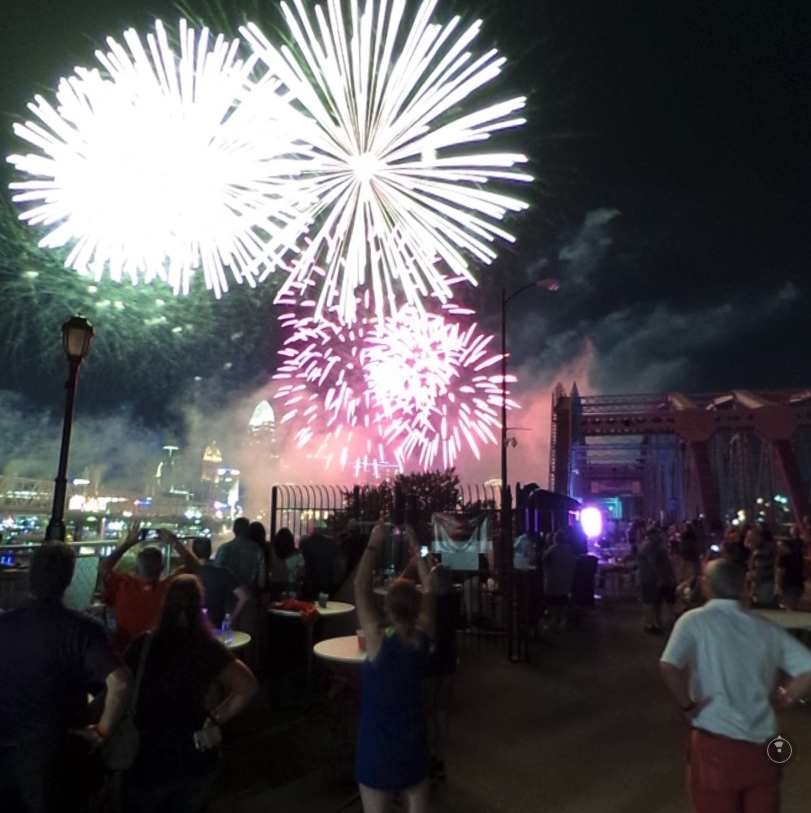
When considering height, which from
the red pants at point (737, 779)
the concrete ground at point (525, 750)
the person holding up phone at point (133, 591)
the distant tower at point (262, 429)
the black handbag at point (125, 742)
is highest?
the distant tower at point (262, 429)

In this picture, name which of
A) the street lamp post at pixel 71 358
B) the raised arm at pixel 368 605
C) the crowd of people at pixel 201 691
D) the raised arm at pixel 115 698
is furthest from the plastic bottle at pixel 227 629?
the street lamp post at pixel 71 358

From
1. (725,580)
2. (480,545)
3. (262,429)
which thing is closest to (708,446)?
(480,545)

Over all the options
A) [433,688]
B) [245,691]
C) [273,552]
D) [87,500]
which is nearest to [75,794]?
[245,691]

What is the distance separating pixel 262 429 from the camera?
550 feet

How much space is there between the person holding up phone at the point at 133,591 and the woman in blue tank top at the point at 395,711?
2314 mm

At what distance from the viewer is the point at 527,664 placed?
33.3 ft

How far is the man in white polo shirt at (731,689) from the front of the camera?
3.36 metres

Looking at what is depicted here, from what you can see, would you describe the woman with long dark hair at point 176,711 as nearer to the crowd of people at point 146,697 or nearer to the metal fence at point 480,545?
the crowd of people at point 146,697

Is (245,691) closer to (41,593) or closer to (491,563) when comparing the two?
(41,593)

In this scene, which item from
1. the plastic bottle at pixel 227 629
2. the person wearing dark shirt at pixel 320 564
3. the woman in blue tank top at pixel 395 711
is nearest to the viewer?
the woman in blue tank top at pixel 395 711

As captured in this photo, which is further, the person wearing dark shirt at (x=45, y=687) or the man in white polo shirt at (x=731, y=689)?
the man in white polo shirt at (x=731, y=689)

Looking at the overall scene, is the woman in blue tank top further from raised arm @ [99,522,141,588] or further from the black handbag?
raised arm @ [99,522,141,588]

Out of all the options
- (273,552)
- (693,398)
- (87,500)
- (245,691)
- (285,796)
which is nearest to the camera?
(245,691)

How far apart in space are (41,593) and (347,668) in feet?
15.1
